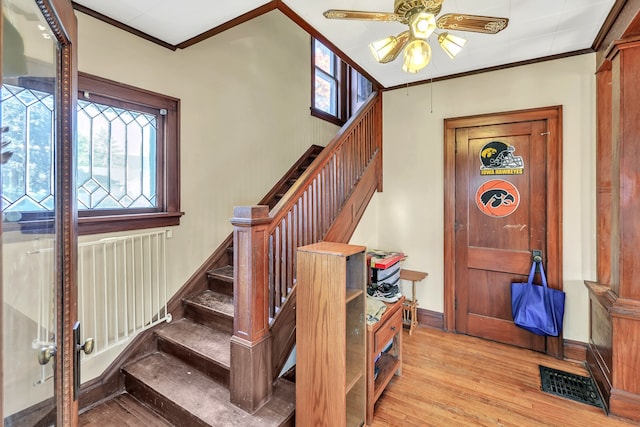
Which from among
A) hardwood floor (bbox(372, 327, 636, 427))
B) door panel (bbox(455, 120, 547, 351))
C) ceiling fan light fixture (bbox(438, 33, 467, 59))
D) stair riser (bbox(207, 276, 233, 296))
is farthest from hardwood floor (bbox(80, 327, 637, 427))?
ceiling fan light fixture (bbox(438, 33, 467, 59))

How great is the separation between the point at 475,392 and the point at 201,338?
2.12 metres

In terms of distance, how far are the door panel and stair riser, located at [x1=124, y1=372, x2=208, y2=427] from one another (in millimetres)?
2703

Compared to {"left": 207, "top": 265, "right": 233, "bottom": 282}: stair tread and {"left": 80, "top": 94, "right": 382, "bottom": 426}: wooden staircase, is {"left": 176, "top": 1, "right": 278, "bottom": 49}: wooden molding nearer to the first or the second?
{"left": 80, "top": 94, "right": 382, "bottom": 426}: wooden staircase

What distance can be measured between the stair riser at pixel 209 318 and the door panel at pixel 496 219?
7.82 ft

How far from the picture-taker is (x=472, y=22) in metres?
1.53

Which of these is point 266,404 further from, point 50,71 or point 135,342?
point 50,71

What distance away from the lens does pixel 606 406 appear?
2105mm

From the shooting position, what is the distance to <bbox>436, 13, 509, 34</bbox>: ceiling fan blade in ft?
4.86

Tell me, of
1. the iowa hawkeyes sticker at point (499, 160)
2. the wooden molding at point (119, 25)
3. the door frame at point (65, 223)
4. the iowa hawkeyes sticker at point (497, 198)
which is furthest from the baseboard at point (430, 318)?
the wooden molding at point (119, 25)

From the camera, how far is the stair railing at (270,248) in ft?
5.82

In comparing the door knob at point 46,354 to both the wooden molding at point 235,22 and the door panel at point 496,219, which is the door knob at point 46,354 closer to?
the wooden molding at point 235,22

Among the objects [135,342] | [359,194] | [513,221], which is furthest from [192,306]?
[513,221]

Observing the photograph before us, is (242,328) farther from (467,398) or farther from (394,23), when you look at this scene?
(394,23)

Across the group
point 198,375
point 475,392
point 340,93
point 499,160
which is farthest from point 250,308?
point 340,93
